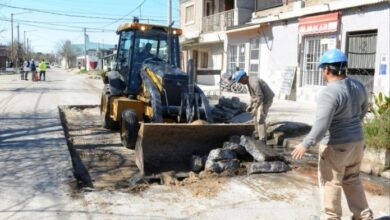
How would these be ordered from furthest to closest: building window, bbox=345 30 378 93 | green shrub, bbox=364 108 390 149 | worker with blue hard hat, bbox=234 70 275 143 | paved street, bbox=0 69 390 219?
building window, bbox=345 30 378 93 < worker with blue hard hat, bbox=234 70 275 143 < green shrub, bbox=364 108 390 149 < paved street, bbox=0 69 390 219

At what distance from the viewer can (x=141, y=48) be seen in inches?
406

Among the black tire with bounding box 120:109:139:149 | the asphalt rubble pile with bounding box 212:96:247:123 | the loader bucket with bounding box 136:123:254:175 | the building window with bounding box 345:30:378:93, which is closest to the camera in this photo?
the loader bucket with bounding box 136:123:254:175

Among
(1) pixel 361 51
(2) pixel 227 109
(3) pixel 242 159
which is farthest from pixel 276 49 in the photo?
(3) pixel 242 159

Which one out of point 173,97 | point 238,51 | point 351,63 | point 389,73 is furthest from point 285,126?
point 238,51

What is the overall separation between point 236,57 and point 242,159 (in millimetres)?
17454

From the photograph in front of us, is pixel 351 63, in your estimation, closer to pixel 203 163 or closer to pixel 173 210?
pixel 203 163

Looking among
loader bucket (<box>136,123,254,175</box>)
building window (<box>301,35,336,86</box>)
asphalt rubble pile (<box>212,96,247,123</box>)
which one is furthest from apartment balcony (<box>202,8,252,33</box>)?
loader bucket (<box>136,123,254,175</box>)

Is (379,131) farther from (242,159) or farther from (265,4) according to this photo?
(265,4)

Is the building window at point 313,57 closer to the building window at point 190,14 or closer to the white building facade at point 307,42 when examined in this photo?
the white building facade at point 307,42

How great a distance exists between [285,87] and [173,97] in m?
10.5

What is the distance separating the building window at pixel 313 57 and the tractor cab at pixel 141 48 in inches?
309

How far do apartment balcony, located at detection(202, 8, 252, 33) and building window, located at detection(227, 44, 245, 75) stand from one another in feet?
4.36

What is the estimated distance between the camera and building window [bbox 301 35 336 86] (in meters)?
16.6

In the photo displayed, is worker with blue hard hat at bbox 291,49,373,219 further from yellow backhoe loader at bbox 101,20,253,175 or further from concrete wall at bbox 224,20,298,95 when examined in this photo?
concrete wall at bbox 224,20,298,95
